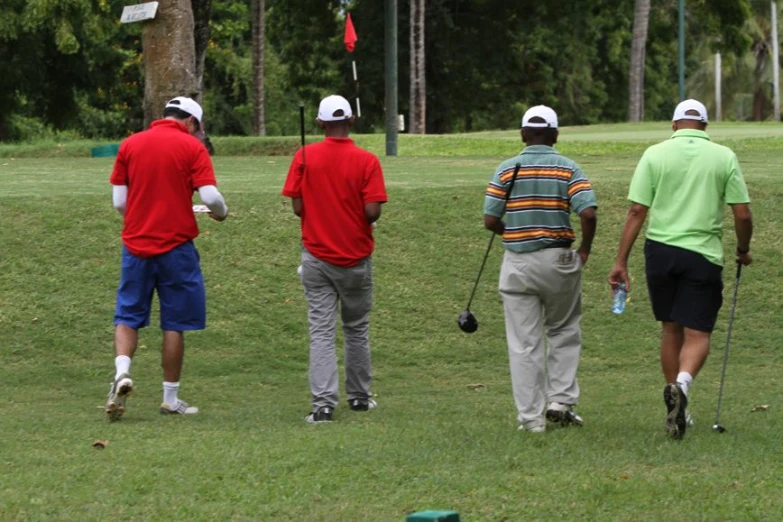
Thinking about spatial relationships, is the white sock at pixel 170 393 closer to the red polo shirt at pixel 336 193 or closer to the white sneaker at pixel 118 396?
the white sneaker at pixel 118 396

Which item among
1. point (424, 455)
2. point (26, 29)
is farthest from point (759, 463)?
point (26, 29)

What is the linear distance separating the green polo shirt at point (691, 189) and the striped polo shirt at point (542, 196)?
33 centimetres

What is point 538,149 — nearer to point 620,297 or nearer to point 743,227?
point 620,297

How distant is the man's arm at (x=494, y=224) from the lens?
8.05 metres

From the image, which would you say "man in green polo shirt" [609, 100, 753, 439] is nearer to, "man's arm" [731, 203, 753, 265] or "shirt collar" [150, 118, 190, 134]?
"man's arm" [731, 203, 753, 265]

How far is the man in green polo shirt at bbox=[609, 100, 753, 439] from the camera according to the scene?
7.89 m

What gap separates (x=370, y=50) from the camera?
1919 inches

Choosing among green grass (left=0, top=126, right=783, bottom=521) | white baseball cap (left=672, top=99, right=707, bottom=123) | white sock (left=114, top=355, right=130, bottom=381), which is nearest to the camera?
green grass (left=0, top=126, right=783, bottom=521)

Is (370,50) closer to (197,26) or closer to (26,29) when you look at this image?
(26,29)

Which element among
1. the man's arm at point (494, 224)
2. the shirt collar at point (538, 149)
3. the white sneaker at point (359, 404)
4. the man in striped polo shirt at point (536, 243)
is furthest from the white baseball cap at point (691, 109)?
the white sneaker at point (359, 404)

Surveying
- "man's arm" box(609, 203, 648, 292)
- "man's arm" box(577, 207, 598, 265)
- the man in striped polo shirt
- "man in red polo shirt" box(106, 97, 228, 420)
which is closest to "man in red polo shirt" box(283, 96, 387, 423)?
"man in red polo shirt" box(106, 97, 228, 420)

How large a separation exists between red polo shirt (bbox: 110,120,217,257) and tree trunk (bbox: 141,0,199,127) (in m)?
6.67

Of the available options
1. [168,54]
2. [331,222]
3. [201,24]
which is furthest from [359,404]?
[201,24]

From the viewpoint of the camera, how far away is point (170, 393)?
8.92 metres
